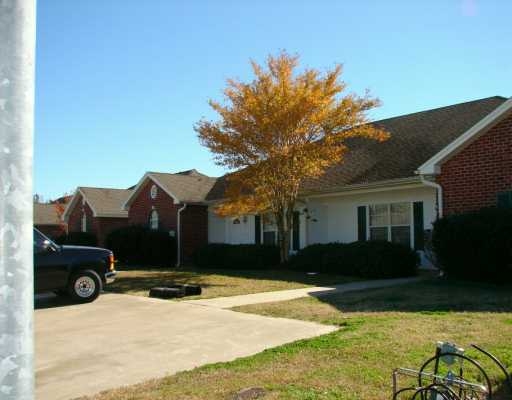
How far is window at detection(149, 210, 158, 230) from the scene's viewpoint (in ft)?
90.3

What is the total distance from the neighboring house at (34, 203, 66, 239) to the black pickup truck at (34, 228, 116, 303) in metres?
35.0

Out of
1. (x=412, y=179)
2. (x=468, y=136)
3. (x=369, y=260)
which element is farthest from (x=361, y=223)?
(x=468, y=136)

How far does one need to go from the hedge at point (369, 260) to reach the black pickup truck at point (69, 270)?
23.2 ft

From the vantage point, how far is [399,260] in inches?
619

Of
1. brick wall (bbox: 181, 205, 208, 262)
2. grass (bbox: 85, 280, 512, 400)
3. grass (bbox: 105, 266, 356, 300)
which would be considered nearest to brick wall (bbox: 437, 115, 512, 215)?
grass (bbox: 105, 266, 356, 300)

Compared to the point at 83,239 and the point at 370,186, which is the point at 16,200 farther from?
the point at 83,239

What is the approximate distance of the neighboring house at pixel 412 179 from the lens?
1380 cm

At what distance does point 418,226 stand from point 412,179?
66.4 inches

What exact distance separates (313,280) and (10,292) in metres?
13.6

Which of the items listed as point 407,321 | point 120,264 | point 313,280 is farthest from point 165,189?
point 407,321

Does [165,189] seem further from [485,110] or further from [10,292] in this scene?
[10,292]

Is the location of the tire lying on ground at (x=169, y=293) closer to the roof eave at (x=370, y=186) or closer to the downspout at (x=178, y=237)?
the roof eave at (x=370, y=186)

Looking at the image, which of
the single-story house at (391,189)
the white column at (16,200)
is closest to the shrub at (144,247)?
the single-story house at (391,189)

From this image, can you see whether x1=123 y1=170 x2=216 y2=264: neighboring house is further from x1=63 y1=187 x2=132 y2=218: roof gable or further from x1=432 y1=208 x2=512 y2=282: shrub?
x1=432 y1=208 x2=512 y2=282: shrub
